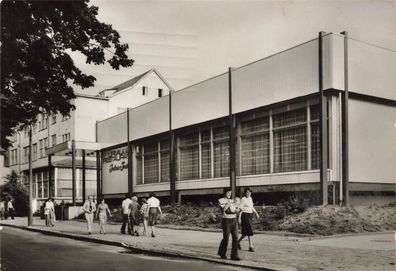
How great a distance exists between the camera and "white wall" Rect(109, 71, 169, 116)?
5406cm

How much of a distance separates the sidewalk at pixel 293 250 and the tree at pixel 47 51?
16.7 feet

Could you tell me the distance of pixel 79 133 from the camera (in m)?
50.1

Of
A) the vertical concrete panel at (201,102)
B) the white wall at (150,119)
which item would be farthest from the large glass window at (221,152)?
the white wall at (150,119)

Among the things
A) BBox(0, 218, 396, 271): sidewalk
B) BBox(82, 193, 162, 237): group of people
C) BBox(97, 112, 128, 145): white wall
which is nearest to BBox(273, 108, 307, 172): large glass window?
BBox(0, 218, 396, 271): sidewalk

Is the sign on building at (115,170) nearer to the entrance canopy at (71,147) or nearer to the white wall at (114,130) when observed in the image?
the white wall at (114,130)

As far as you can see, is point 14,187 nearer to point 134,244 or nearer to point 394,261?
point 134,244

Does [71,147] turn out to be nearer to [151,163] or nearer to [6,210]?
[151,163]

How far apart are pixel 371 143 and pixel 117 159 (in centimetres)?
2172

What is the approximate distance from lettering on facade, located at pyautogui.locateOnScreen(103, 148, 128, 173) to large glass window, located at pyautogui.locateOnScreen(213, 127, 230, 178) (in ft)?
37.2

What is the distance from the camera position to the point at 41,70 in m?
11.9

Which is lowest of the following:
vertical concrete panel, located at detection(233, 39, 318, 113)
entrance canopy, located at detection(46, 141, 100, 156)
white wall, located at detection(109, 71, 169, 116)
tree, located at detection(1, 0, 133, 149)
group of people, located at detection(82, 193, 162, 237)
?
group of people, located at detection(82, 193, 162, 237)

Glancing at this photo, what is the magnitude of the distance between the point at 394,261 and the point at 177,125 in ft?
71.7

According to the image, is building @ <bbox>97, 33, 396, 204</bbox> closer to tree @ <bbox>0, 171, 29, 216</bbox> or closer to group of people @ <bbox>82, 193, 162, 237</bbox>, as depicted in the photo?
group of people @ <bbox>82, 193, 162, 237</bbox>

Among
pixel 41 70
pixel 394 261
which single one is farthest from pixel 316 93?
pixel 41 70
